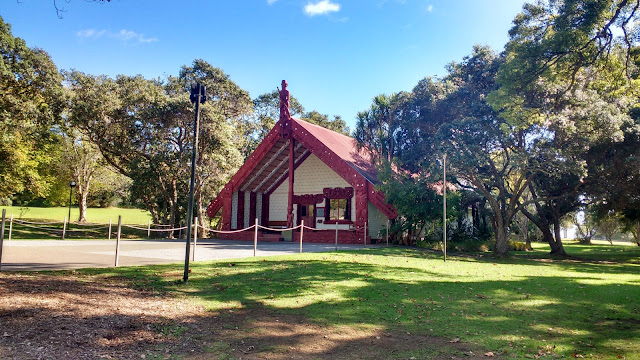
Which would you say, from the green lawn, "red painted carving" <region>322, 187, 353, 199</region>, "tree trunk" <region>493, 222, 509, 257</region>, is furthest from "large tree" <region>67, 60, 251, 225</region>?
"tree trunk" <region>493, 222, 509, 257</region>

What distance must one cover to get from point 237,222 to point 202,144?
5.91 meters

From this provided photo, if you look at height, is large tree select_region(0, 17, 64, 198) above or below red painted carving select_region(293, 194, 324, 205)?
above

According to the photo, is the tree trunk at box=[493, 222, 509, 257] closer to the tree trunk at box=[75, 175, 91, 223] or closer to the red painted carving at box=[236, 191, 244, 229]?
the red painted carving at box=[236, 191, 244, 229]

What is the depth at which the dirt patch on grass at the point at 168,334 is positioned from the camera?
4730mm

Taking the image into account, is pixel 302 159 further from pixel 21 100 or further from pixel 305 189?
pixel 21 100

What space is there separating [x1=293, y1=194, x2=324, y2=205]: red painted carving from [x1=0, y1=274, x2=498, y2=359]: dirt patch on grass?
2034cm

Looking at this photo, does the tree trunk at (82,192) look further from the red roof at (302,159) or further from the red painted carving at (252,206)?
the red painted carving at (252,206)

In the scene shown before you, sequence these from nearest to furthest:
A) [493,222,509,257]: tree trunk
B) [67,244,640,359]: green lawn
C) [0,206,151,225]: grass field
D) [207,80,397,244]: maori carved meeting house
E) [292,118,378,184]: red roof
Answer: [67,244,640,359]: green lawn → [493,222,509,257]: tree trunk → [207,80,397,244]: maori carved meeting house → [292,118,378,184]: red roof → [0,206,151,225]: grass field

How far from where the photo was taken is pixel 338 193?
26500mm

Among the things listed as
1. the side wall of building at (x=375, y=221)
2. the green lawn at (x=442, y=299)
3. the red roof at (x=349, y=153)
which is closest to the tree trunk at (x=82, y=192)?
the red roof at (x=349, y=153)

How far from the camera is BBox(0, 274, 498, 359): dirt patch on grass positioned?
4730mm

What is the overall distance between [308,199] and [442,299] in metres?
20.1

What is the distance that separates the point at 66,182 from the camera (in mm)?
40844

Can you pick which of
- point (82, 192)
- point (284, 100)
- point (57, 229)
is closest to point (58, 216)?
point (82, 192)
